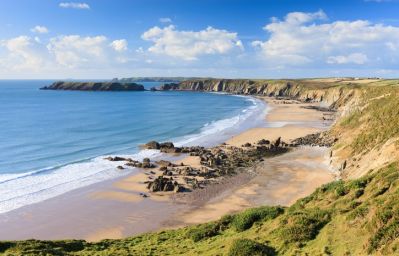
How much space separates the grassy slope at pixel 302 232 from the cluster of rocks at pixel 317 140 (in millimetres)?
38345

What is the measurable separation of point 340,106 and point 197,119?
1861 inches

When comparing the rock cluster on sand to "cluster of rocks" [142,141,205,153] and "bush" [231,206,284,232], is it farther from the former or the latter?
"bush" [231,206,284,232]

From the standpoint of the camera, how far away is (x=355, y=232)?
16266mm

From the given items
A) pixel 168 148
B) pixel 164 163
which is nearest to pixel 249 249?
pixel 164 163

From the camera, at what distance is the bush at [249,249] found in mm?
16766

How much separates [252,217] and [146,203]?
57.4 ft

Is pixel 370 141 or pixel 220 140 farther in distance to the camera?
pixel 220 140

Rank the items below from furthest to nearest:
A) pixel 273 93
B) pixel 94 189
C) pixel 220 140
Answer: pixel 273 93 < pixel 220 140 < pixel 94 189

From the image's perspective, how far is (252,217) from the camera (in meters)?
23.1

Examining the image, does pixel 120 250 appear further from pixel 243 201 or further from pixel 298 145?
pixel 298 145

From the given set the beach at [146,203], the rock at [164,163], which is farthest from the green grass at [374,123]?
the rock at [164,163]

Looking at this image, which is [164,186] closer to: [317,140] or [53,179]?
[53,179]

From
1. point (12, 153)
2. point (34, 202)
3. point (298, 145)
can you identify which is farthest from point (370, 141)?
point (12, 153)

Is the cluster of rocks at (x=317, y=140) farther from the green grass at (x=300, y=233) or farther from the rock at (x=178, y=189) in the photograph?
the green grass at (x=300, y=233)
